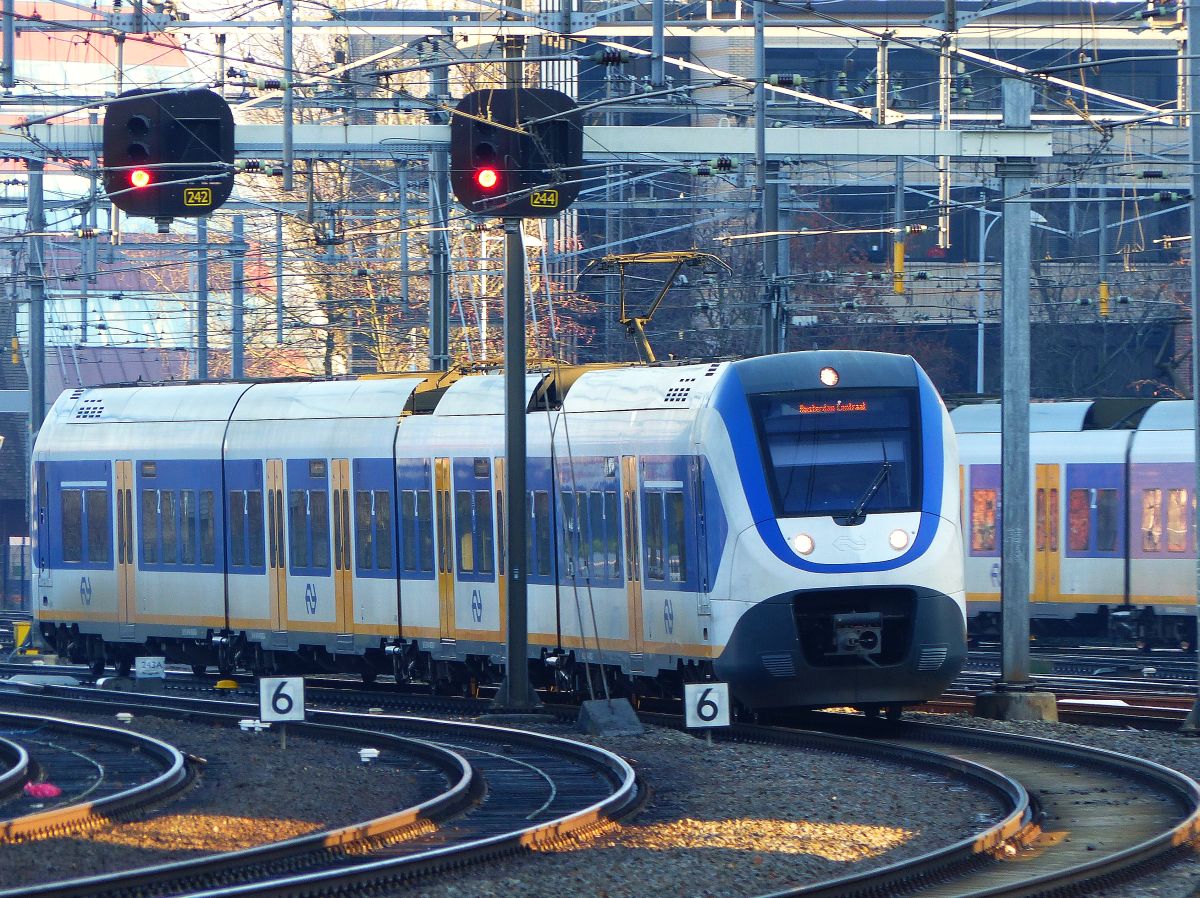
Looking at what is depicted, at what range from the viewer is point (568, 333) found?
52094 millimetres

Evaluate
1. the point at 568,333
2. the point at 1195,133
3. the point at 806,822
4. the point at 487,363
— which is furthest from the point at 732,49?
the point at 806,822

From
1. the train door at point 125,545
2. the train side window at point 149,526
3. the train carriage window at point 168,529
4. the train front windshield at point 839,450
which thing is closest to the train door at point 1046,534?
the train carriage window at point 168,529

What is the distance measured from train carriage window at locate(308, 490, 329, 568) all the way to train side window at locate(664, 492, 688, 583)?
22.9ft

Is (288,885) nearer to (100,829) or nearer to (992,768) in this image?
(100,829)

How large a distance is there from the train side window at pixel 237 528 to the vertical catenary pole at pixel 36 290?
34.0 ft

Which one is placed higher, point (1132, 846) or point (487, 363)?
point (487, 363)

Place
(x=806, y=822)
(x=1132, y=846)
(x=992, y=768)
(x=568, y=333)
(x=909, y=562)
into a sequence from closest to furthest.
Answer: (x=1132, y=846), (x=806, y=822), (x=992, y=768), (x=909, y=562), (x=568, y=333)

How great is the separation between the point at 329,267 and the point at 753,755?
36.7 metres

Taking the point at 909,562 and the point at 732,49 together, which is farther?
the point at 732,49

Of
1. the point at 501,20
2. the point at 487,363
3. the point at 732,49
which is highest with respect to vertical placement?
the point at 732,49

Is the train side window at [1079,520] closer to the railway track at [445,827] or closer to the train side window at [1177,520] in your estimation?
the train side window at [1177,520]

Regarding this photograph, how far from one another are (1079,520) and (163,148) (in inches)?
610

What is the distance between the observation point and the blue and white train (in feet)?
61.5

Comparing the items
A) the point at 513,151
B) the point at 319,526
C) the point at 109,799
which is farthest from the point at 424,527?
the point at 109,799
